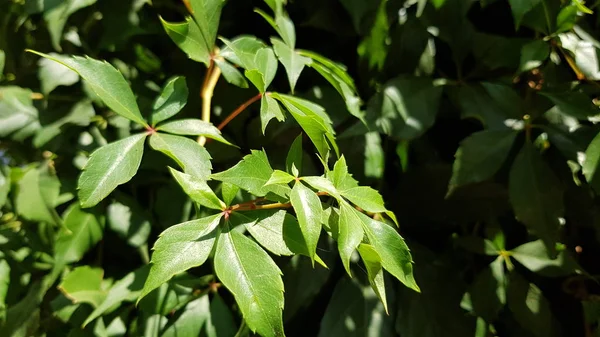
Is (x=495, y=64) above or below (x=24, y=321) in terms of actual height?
above

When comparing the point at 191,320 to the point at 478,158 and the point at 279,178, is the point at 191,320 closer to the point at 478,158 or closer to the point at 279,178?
the point at 279,178

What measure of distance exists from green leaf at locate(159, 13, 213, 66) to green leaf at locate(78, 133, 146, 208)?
5.6 inches

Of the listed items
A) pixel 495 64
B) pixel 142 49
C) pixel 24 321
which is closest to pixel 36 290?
pixel 24 321

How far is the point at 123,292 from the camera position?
604 millimetres

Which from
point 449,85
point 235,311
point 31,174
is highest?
→ point 449,85

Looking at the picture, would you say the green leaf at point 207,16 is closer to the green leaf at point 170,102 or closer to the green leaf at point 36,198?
the green leaf at point 170,102

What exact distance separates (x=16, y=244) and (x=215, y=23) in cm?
41

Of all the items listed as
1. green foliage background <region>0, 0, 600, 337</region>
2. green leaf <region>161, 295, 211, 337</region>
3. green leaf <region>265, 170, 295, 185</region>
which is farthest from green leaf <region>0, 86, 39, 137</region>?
green leaf <region>265, 170, 295, 185</region>

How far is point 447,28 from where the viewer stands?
666 millimetres

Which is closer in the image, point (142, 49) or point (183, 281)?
point (183, 281)

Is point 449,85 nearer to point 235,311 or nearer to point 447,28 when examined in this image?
point 447,28

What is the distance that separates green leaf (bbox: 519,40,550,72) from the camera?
591 mm

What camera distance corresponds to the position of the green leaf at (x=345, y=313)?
2.04 ft

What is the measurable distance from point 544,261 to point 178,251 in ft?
1.55
